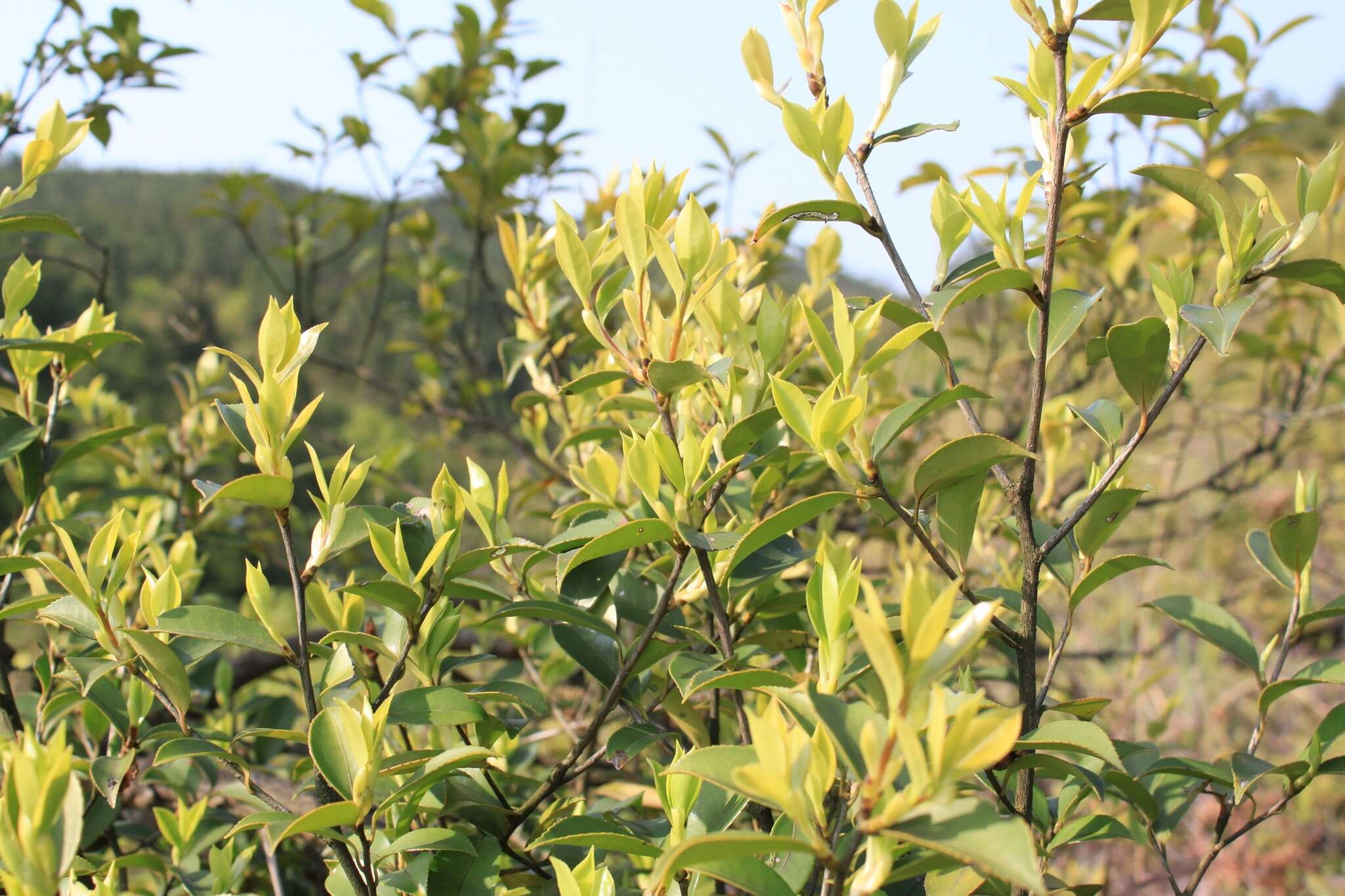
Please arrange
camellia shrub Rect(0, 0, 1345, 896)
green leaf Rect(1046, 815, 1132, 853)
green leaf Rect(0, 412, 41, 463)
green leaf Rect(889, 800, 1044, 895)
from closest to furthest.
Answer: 1. green leaf Rect(889, 800, 1044, 895)
2. camellia shrub Rect(0, 0, 1345, 896)
3. green leaf Rect(1046, 815, 1132, 853)
4. green leaf Rect(0, 412, 41, 463)

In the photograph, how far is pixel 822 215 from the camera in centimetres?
83

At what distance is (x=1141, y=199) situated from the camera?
3164mm

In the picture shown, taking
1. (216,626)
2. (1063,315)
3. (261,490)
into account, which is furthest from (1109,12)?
(216,626)

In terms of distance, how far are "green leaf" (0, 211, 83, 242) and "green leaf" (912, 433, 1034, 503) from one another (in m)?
0.95

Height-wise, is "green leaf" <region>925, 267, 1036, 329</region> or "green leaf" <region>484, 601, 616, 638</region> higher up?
"green leaf" <region>925, 267, 1036, 329</region>

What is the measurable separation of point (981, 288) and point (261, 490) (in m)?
0.57

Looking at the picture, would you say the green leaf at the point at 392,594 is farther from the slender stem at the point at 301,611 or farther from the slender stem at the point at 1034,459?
the slender stem at the point at 1034,459

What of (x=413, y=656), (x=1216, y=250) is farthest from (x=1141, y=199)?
(x=413, y=656)

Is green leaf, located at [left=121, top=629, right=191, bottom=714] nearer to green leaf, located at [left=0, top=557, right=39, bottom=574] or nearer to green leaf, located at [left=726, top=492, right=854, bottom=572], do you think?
green leaf, located at [left=0, top=557, right=39, bottom=574]

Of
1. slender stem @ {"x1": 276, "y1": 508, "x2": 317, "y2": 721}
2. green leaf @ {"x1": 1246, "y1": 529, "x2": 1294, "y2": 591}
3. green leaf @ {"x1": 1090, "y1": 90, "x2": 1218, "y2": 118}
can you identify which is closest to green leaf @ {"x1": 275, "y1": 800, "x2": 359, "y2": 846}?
slender stem @ {"x1": 276, "y1": 508, "x2": 317, "y2": 721}

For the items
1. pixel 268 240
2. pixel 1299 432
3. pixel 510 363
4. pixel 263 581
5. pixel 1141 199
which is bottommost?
pixel 1299 432

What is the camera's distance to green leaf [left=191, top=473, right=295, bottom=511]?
2.18ft

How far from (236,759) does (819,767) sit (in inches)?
19.5

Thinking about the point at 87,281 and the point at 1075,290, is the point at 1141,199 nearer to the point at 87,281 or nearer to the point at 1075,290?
the point at 1075,290
